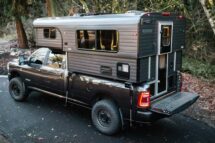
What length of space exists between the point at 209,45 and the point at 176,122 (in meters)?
6.22

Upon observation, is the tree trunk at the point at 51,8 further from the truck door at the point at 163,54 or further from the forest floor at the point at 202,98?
the truck door at the point at 163,54

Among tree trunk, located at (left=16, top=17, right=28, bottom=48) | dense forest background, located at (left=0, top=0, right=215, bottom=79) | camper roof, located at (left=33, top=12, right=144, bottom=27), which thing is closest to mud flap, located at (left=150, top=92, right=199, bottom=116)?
camper roof, located at (left=33, top=12, right=144, bottom=27)

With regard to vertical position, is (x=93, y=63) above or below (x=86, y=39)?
below

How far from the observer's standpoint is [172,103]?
586 centimetres

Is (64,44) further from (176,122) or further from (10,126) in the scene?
(176,122)

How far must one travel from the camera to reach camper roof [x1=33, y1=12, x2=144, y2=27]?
525cm

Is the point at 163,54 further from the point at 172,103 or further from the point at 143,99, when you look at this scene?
the point at 143,99

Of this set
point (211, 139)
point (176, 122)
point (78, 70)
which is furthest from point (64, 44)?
point (211, 139)

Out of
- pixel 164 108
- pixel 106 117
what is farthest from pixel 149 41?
pixel 106 117

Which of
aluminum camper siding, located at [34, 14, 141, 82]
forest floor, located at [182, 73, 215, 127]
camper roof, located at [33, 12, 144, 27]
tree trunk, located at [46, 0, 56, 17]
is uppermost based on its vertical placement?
tree trunk, located at [46, 0, 56, 17]

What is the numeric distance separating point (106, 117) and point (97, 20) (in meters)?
2.16

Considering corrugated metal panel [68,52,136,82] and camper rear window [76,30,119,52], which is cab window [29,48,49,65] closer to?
corrugated metal panel [68,52,136,82]

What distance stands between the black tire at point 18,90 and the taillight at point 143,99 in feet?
13.5

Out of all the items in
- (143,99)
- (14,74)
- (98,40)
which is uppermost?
(98,40)
